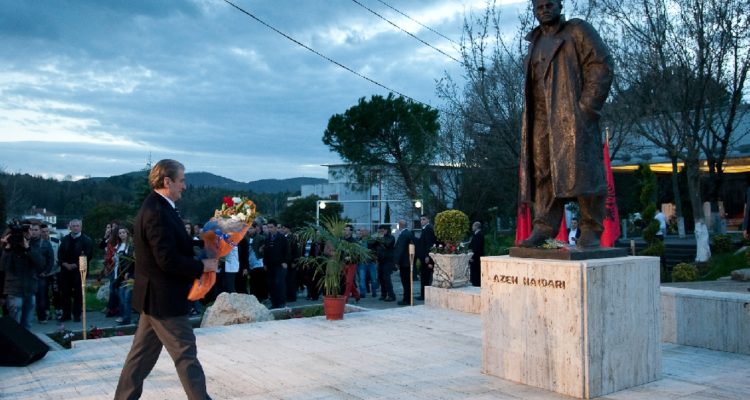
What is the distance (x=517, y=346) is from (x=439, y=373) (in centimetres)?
87

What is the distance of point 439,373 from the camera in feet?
19.3

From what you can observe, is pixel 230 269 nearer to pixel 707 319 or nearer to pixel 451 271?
pixel 451 271

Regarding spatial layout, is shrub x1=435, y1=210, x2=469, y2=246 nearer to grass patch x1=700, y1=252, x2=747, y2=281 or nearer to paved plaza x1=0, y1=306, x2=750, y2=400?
paved plaza x1=0, y1=306, x2=750, y2=400

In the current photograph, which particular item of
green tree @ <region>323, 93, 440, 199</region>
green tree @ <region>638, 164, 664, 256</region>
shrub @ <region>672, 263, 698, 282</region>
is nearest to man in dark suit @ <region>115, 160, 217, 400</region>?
shrub @ <region>672, 263, 698, 282</region>

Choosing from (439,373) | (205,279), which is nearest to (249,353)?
(439,373)

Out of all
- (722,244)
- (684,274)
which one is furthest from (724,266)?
(722,244)

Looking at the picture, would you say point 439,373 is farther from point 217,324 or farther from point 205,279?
point 217,324

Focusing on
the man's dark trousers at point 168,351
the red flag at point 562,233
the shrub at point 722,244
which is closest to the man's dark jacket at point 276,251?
the red flag at point 562,233

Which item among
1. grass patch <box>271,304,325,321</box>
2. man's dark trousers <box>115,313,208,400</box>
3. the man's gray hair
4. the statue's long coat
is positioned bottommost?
grass patch <box>271,304,325,321</box>

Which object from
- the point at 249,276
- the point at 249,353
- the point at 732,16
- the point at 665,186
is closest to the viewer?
the point at 249,353

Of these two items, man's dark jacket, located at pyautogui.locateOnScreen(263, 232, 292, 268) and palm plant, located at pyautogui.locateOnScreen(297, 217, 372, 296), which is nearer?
palm plant, located at pyautogui.locateOnScreen(297, 217, 372, 296)

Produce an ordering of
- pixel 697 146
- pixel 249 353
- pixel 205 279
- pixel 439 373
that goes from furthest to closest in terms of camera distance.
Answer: pixel 697 146
pixel 249 353
pixel 439 373
pixel 205 279

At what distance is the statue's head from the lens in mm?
5449

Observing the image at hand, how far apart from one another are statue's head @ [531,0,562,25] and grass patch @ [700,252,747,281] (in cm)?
1109
